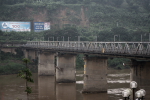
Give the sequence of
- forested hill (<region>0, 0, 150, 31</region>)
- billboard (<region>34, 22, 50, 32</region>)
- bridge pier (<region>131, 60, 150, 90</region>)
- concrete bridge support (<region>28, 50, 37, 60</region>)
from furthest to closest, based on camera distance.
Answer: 1. forested hill (<region>0, 0, 150, 31</region>)
2. billboard (<region>34, 22, 50, 32</region>)
3. concrete bridge support (<region>28, 50, 37, 60</region>)
4. bridge pier (<region>131, 60, 150, 90</region>)

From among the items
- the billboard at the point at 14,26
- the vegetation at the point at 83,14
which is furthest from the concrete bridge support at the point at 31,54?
the billboard at the point at 14,26

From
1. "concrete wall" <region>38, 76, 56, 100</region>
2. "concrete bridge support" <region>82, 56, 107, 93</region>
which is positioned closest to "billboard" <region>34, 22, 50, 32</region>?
"concrete wall" <region>38, 76, 56, 100</region>

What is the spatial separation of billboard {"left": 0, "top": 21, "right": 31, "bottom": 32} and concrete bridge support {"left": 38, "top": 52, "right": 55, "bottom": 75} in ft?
169

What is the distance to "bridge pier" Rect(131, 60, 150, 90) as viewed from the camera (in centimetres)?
4397

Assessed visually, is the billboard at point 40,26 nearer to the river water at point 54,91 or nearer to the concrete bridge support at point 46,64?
the concrete bridge support at point 46,64

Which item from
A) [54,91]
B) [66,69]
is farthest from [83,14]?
[54,91]

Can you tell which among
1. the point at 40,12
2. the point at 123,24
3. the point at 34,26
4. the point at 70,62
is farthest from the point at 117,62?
the point at 40,12

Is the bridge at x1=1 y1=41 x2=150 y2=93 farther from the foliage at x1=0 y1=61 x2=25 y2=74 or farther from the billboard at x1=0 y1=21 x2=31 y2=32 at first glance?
the billboard at x1=0 y1=21 x2=31 y2=32

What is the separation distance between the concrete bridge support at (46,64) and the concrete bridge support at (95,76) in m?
27.7

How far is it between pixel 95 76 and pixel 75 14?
112 metres

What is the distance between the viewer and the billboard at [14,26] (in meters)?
131

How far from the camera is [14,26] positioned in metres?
134

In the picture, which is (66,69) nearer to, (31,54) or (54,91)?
(54,91)

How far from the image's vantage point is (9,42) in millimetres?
119000
